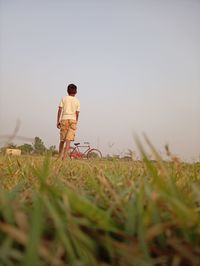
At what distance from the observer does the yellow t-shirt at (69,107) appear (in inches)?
287

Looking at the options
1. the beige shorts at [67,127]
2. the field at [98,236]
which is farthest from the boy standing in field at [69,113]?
the field at [98,236]

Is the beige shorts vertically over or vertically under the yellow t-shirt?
under

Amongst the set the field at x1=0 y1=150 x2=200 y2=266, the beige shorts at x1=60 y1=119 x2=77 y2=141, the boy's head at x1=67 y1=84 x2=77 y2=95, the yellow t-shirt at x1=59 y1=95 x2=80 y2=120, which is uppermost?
the boy's head at x1=67 y1=84 x2=77 y2=95

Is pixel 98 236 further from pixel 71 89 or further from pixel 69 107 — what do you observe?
pixel 71 89

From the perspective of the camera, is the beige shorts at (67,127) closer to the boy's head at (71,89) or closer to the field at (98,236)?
the boy's head at (71,89)

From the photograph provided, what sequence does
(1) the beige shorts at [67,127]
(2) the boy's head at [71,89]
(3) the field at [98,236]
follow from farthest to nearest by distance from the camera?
(2) the boy's head at [71,89] → (1) the beige shorts at [67,127] → (3) the field at [98,236]

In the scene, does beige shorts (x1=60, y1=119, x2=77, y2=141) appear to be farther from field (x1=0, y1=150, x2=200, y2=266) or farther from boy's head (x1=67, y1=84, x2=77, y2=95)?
field (x1=0, y1=150, x2=200, y2=266)

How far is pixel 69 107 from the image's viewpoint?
731 cm

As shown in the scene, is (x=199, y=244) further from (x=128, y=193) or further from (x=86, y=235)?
(x=128, y=193)

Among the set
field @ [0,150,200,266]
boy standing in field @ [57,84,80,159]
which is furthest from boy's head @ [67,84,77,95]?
field @ [0,150,200,266]

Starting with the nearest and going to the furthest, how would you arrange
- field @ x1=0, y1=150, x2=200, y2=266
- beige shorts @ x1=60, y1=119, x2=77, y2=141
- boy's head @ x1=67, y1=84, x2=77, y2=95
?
field @ x1=0, y1=150, x2=200, y2=266 < beige shorts @ x1=60, y1=119, x2=77, y2=141 < boy's head @ x1=67, y1=84, x2=77, y2=95

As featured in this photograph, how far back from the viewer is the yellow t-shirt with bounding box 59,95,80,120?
7.29m

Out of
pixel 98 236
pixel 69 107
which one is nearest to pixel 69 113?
pixel 69 107

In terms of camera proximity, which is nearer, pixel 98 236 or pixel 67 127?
pixel 98 236
